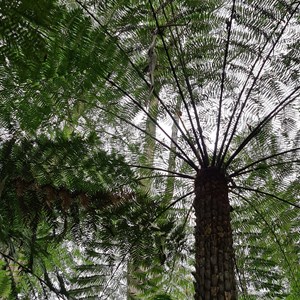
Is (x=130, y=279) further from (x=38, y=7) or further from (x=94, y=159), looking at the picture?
(x=38, y=7)

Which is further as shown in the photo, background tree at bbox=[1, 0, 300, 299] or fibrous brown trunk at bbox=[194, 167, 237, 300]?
background tree at bbox=[1, 0, 300, 299]

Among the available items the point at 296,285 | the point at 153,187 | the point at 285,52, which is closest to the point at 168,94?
the point at 153,187

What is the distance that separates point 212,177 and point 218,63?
4.32 feet

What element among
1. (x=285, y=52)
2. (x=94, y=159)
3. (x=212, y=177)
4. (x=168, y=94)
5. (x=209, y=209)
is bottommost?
(x=209, y=209)

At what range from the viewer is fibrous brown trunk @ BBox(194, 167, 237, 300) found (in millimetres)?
1561

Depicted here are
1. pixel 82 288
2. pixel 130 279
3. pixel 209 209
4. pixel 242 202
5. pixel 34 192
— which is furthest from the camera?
pixel 242 202

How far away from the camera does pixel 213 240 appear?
5.51 ft

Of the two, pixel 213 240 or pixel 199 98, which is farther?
pixel 199 98

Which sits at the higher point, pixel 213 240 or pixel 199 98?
pixel 199 98

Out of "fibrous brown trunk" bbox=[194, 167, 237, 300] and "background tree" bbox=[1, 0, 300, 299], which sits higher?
"background tree" bbox=[1, 0, 300, 299]

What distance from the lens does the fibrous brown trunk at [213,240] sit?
5.12 feet

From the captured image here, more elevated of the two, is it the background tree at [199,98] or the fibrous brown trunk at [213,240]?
the background tree at [199,98]

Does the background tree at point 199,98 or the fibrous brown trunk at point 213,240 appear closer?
the fibrous brown trunk at point 213,240

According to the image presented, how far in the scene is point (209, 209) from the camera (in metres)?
1.77
